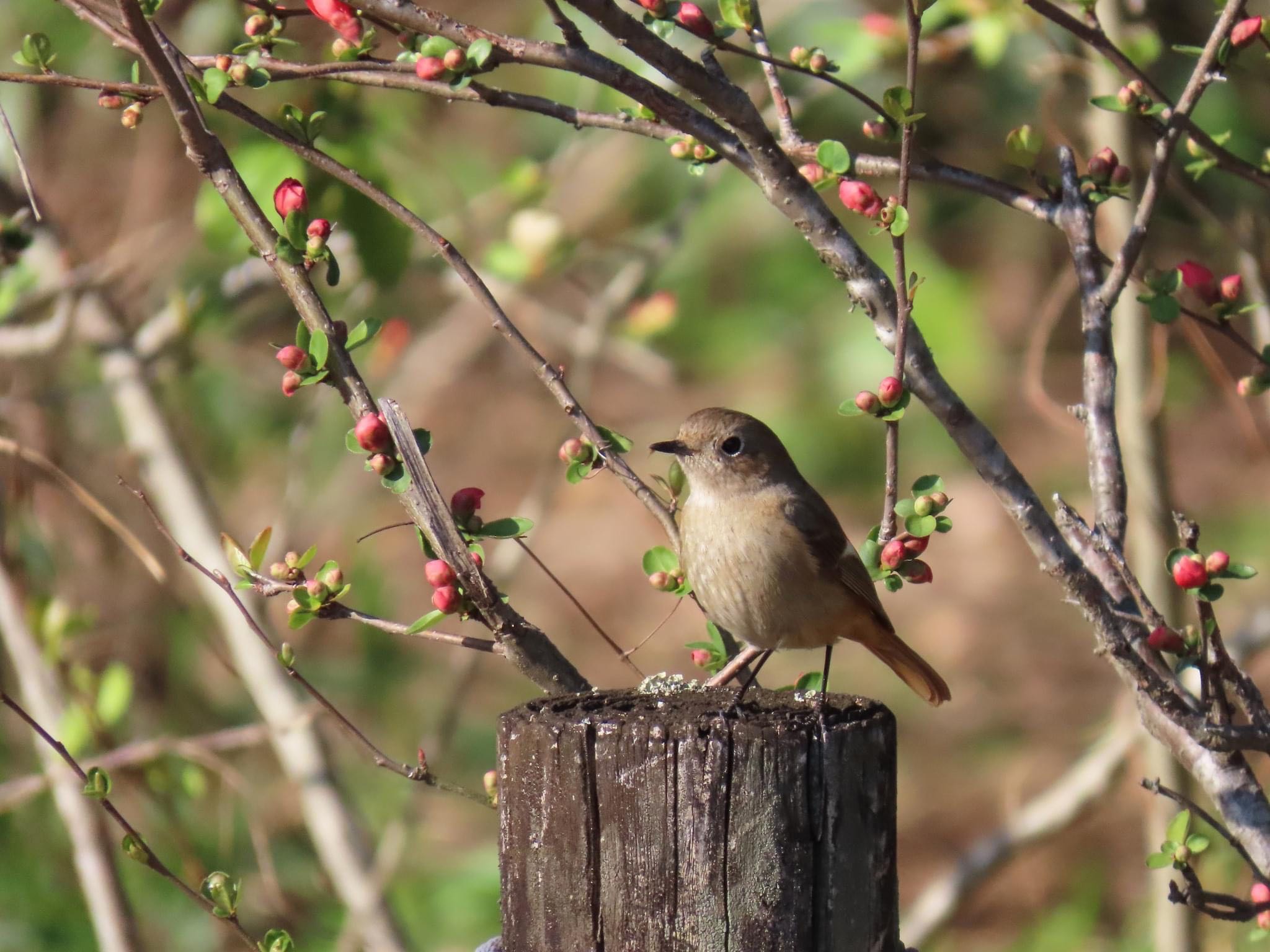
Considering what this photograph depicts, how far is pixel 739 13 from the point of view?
232 cm

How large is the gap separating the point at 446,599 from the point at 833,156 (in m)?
0.90

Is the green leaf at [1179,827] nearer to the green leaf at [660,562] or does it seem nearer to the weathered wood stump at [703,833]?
the weathered wood stump at [703,833]

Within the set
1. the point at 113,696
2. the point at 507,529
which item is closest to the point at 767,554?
the point at 507,529

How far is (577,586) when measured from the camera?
31.9 ft

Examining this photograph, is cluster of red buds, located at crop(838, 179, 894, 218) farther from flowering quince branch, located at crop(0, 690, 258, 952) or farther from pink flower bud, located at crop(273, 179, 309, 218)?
flowering quince branch, located at crop(0, 690, 258, 952)

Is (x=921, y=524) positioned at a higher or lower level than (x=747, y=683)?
higher

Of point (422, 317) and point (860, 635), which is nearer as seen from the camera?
point (860, 635)

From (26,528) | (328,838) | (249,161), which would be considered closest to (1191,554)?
(249,161)

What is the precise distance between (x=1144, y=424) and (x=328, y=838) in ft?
8.41

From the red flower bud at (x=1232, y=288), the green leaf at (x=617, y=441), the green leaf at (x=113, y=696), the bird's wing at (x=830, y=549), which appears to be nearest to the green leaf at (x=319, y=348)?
the green leaf at (x=617, y=441)

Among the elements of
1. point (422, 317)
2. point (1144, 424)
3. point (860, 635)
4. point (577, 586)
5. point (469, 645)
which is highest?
point (422, 317)

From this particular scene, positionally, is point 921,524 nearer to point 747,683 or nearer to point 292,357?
point 747,683

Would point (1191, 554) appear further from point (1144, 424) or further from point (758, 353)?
point (758, 353)

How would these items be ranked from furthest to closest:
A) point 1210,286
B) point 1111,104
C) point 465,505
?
point 1210,286
point 1111,104
point 465,505
